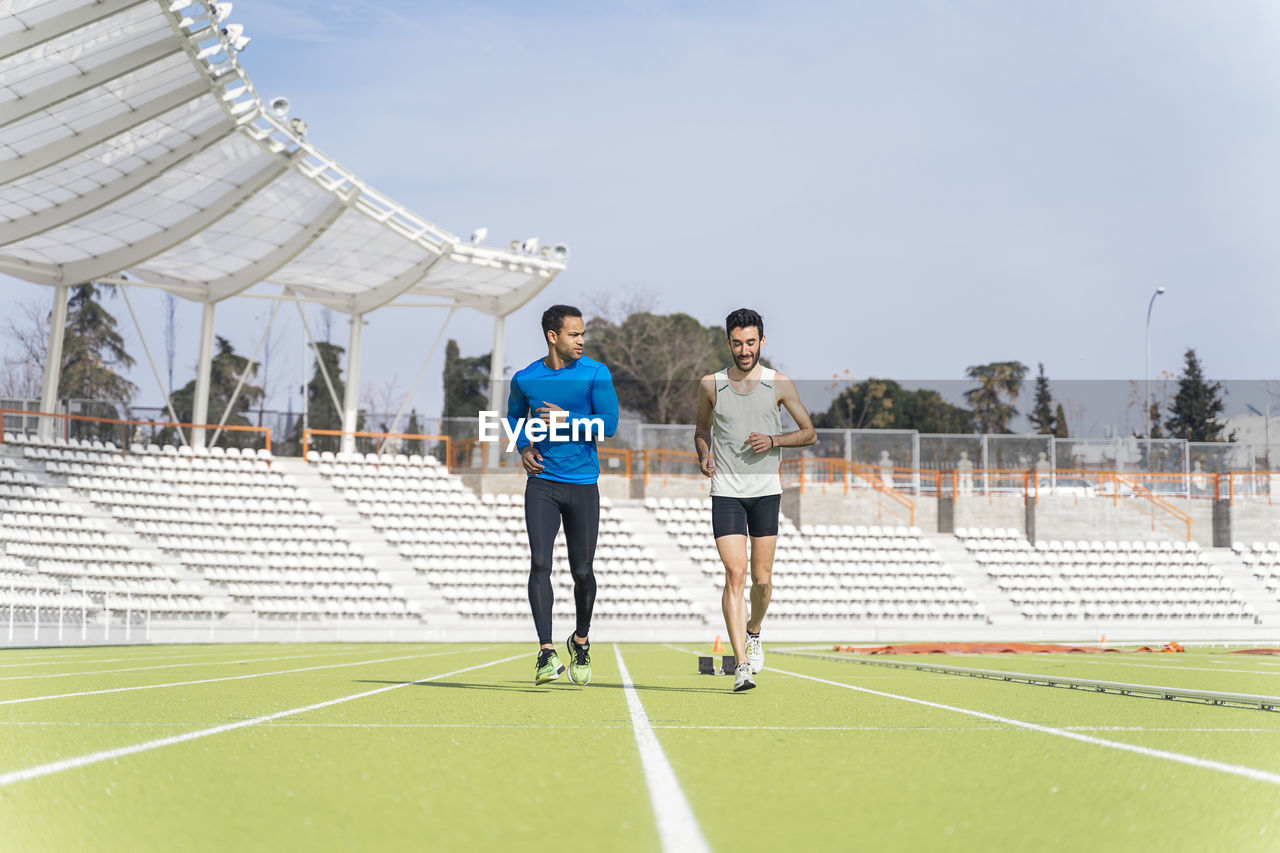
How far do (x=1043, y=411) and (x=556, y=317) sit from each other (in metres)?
43.6

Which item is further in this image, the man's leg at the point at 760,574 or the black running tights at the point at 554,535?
the man's leg at the point at 760,574

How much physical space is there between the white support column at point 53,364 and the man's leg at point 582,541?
92.5ft

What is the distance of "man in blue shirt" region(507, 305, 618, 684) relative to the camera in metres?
6.33

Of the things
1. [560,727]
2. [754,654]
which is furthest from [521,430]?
[560,727]

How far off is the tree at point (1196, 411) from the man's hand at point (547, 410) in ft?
158

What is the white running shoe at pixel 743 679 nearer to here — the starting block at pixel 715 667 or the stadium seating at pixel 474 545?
the starting block at pixel 715 667

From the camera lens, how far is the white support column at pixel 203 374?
33250mm

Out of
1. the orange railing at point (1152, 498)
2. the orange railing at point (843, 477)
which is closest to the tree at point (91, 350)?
the orange railing at point (843, 477)

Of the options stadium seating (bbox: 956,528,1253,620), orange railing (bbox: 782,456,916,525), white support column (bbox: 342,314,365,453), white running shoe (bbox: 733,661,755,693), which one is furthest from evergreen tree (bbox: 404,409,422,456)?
white running shoe (bbox: 733,661,755,693)

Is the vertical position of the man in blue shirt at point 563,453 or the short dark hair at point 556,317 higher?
the short dark hair at point 556,317

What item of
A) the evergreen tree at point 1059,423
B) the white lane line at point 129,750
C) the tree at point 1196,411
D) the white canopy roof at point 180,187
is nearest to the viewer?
the white lane line at point 129,750

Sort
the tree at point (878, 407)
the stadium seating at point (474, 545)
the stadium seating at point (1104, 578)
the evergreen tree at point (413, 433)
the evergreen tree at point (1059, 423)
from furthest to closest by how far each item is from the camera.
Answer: the tree at point (878, 407) < the evergreen tree at point (1059, 423) < the evergreen tree at point (413, 433) < the stadium seating at point (1104, 578) < the stadium seating at point (474, 545)

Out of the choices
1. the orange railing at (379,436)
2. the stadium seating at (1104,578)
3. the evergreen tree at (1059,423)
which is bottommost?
the stadium seating at (1104,578)

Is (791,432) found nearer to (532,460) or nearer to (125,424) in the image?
(532,460)
